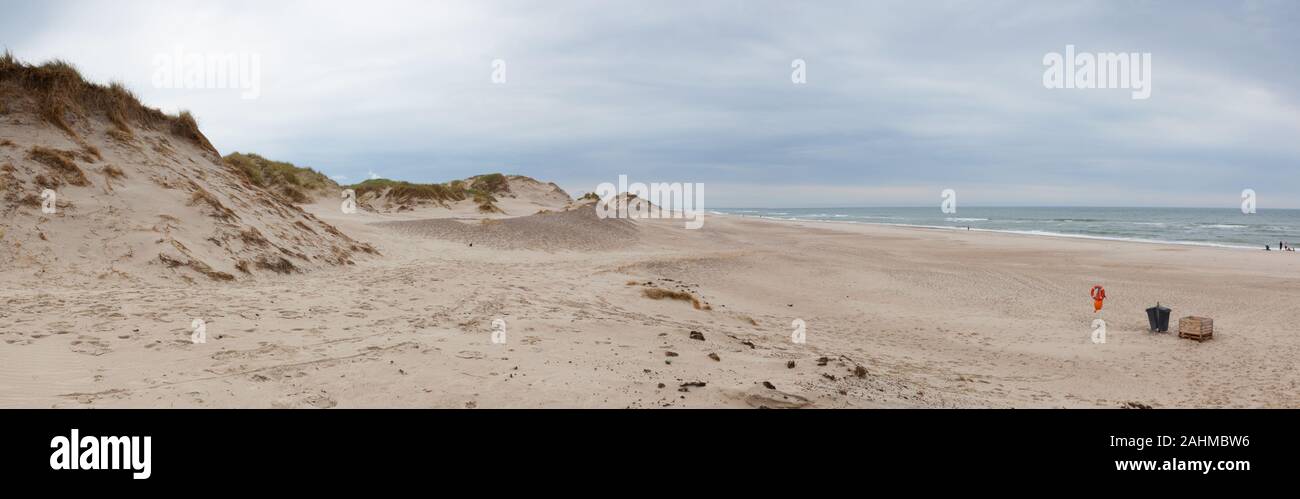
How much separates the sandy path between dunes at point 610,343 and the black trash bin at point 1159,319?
0.25 meters

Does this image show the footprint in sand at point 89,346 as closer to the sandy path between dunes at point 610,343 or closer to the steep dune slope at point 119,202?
the sandy path between dunes at point 610,343

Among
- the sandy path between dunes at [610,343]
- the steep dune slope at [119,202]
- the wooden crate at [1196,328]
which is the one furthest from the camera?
the wooden crate at [1196,328]

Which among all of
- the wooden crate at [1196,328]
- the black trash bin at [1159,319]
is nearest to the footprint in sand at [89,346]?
the wooden crate at [1196,328]

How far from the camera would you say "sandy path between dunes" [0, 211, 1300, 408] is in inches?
189

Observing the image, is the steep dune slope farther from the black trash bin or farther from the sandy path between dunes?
the black trash bin

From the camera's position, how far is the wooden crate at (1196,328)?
1078 centimetres

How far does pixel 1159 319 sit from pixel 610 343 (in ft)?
35.1

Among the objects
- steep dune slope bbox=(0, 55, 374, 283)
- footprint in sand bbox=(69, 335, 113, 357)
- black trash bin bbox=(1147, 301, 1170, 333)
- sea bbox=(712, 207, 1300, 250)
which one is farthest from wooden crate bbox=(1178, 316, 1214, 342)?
sea bbox=(712, 207, 1300, 250)

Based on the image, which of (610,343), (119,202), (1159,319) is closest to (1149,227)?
(1159,319)

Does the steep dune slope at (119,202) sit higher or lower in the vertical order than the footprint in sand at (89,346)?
higher

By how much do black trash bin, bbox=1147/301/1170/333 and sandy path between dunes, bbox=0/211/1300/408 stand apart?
0.83 feet

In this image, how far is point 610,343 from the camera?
6.86m

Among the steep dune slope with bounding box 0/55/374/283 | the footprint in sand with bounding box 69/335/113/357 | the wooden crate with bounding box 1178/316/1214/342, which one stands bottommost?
the wooden crate with bounding box 1178/316/1214/342

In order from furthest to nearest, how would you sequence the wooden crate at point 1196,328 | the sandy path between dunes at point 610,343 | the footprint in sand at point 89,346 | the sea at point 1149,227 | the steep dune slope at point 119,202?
the sea at point 1149,227 < the wooden crate at point 1196,328 < the steep dune slope at point 119,202 < the footprint in sand at point 89,346 < the sandy path between dunes at point 610,343
